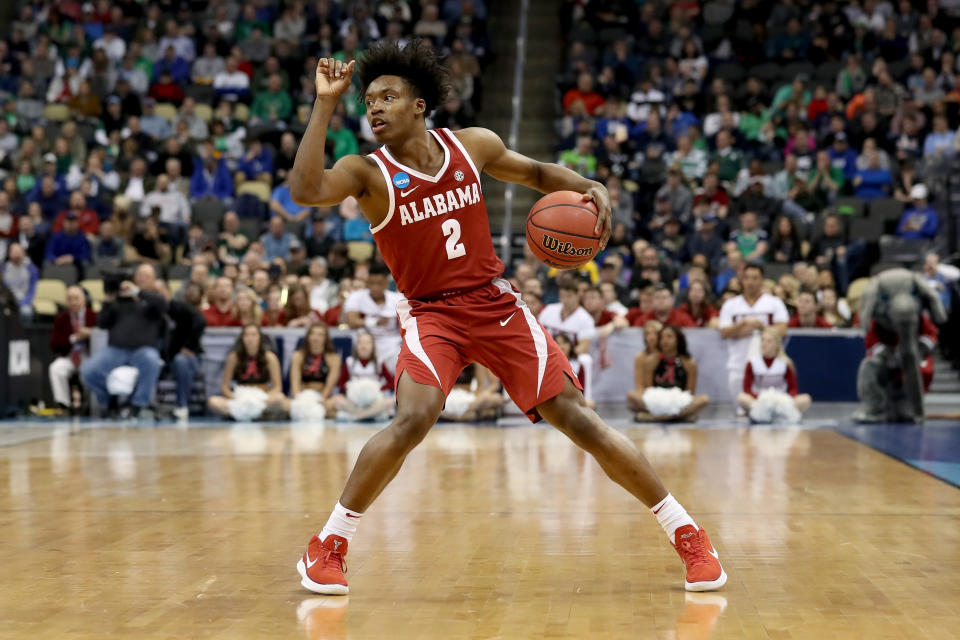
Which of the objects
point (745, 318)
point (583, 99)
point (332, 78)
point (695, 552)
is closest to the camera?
point (332, 78)

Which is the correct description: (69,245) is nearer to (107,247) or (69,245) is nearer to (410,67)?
(107,247)

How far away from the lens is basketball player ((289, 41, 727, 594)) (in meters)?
4.40

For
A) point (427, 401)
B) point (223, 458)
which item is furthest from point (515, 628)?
point (223, 458)

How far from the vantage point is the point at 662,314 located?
12711 mm

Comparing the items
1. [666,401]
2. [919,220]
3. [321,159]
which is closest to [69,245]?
[666,401]

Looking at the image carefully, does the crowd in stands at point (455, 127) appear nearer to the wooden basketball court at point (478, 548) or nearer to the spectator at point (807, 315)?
the spectator at point (807, 315)

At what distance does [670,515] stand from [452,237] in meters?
1.33

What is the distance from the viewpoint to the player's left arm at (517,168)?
477cm

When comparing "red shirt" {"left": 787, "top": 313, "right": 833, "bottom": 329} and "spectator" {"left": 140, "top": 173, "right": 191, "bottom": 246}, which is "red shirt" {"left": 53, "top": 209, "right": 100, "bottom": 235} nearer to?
"spectator" {"left": 140, "top": 173, "right": 191, "bottom": 246}

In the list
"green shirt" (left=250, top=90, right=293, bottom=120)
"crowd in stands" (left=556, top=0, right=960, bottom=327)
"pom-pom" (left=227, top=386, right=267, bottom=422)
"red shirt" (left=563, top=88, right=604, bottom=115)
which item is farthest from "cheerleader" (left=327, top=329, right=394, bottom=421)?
"red shirt" (left=563, top=88, right=604, bottom=115)

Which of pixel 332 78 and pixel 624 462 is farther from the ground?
pixel 332 78

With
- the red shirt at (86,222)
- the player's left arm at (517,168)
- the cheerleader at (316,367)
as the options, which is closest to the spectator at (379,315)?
the cheerleader at (316,367)

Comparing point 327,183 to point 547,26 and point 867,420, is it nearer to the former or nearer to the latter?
point 867,420

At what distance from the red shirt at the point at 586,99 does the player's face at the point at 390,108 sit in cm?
1401
